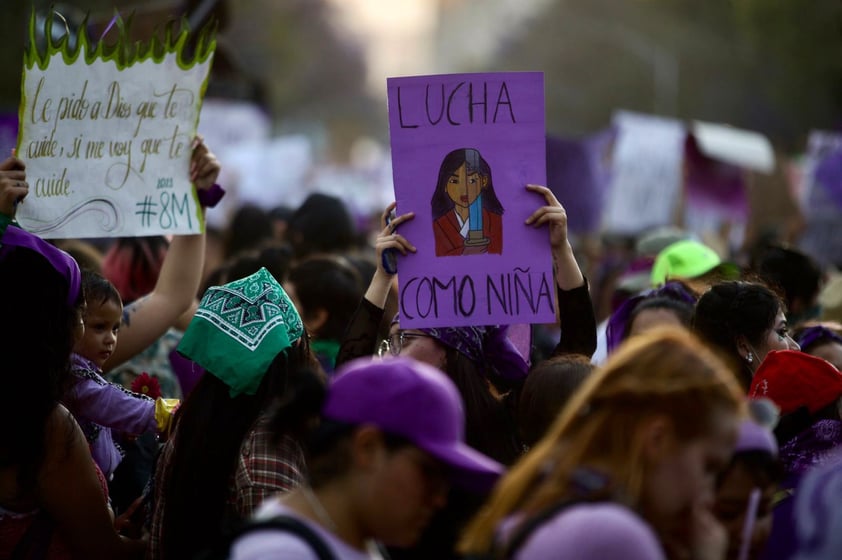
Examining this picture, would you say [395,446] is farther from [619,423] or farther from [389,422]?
[619,423]

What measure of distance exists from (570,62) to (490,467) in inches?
2510

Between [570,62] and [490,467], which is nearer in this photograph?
[490,467]

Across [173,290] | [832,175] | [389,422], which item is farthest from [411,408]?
[832,175]

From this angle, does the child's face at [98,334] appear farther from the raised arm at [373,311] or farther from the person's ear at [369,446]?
the person's ear at [369,446]

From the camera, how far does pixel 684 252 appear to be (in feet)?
22.3

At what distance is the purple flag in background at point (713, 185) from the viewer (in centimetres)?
1298

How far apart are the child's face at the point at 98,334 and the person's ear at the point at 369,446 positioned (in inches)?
85.8

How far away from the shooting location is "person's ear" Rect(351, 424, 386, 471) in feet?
8.33

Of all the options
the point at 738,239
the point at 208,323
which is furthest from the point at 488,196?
the point at 738,239

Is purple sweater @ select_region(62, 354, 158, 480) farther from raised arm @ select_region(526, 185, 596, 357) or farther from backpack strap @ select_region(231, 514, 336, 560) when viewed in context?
backpack strap @ select_region(231, 514, 336, 560)

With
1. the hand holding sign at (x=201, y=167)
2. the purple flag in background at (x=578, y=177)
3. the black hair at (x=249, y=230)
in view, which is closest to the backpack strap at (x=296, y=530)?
the hand holding sign at (x=201, y=167)

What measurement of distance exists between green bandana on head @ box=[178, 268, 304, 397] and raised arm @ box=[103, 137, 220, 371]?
3.26ft

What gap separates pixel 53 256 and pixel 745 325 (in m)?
2.39

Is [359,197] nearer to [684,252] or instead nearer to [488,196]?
[684,252]
